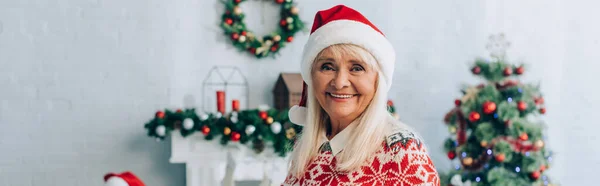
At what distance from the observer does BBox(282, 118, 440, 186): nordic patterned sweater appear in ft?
4.18

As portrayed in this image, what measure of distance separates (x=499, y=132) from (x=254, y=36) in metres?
1.56

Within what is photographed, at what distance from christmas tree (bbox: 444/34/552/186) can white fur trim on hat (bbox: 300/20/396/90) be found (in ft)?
7.53

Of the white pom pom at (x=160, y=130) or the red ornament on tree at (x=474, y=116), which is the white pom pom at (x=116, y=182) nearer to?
the white pom pom at (x=160, y=130)

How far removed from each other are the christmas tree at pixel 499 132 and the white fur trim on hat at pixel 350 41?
7.53 ft

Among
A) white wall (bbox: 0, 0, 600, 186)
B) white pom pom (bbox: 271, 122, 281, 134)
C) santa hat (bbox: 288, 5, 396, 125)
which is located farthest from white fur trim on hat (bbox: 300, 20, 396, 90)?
white wall (bbox: 0, 0, 600, 186)

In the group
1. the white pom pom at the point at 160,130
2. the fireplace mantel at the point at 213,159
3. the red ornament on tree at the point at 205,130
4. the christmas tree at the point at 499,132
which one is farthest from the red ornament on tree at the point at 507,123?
the white pom pom at the point at 160,130

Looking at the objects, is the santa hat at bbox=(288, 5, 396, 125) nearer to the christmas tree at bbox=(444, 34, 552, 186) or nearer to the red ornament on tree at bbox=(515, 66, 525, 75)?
the christmas tree at bbox=(444, 34, 552, 186)

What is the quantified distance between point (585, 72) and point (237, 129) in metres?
2.47

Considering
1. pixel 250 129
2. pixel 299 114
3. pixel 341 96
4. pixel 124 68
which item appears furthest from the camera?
pixel 124 68

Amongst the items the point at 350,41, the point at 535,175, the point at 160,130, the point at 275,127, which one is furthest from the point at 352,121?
the point at 535,175

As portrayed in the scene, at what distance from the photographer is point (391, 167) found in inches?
51.2

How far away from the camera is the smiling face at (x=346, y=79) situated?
4.56ft

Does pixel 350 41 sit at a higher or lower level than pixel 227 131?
higher

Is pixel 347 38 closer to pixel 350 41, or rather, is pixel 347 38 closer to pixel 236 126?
pixel 350 41
